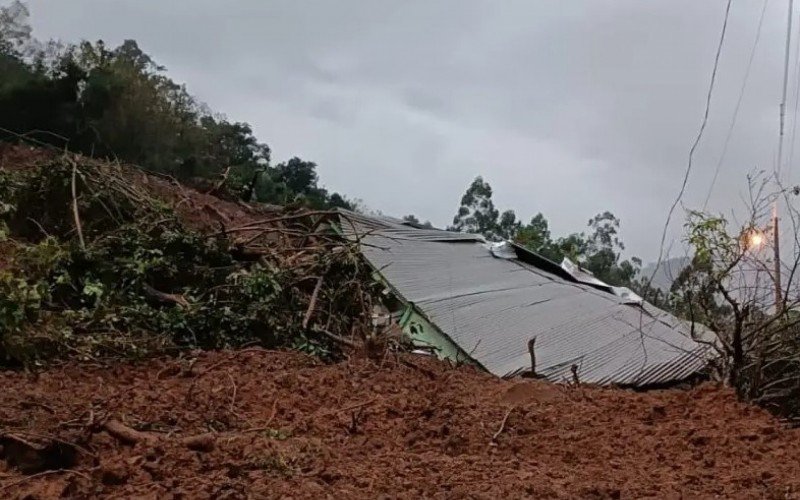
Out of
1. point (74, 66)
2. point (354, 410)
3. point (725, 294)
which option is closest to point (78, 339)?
point (354, 410)

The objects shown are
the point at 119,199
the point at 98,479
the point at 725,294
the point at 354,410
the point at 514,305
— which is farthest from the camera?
the point at 514,305

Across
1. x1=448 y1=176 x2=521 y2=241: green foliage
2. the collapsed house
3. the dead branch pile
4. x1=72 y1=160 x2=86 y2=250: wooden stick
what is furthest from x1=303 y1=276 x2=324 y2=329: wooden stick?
x1=448 y1=176 x2=521 y2=241: green foliage

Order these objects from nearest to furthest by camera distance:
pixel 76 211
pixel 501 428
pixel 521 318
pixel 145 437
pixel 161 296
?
pixel 145 437 < pixel 501 428 < pixel 161 296 < pixel 76 211 < pixel 521 318

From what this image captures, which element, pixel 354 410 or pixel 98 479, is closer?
pixel 98 479

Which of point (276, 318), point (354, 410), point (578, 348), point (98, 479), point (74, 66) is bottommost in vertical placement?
point (98, 479)

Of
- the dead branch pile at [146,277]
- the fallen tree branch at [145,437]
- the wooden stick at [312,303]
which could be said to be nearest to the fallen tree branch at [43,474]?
the fallen tree branch at [145,437]

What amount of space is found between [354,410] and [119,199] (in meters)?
4.52

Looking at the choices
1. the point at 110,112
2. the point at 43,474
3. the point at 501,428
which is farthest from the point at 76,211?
the point at 110,112

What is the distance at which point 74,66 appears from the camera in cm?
1189

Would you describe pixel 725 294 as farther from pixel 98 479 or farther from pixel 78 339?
pixel 78 339

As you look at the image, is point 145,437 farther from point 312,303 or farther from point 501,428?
point 312,303

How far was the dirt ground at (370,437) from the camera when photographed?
2754mm

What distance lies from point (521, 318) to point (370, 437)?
4.36 meters

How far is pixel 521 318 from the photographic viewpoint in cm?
771
